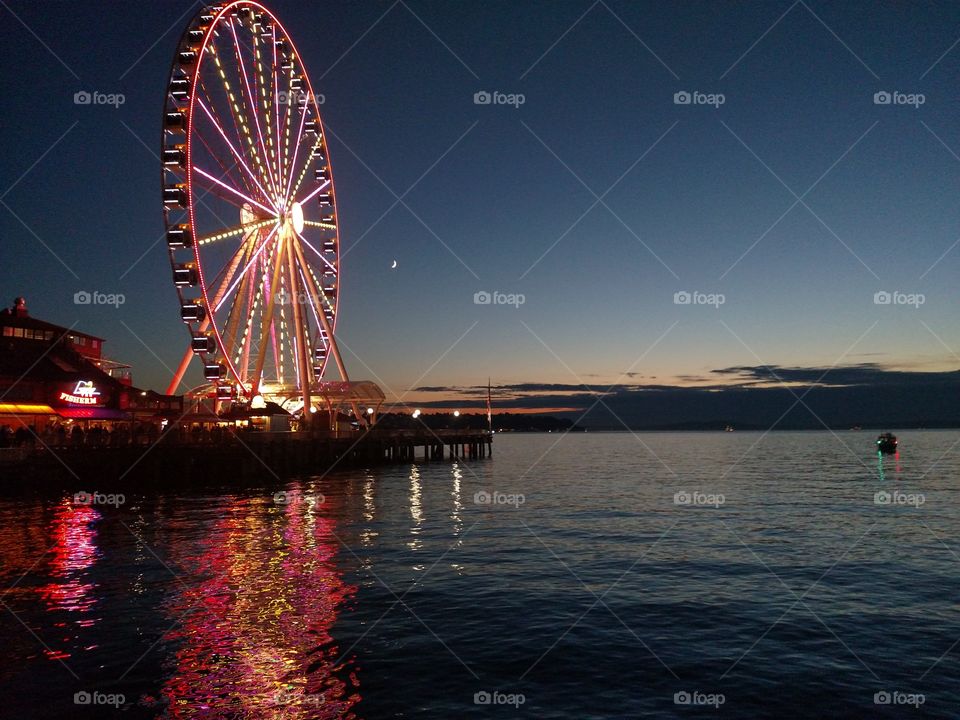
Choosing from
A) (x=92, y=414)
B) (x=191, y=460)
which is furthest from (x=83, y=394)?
(x=191, y=460)

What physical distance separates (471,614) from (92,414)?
46.1 m

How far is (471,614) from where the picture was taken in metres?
17.2

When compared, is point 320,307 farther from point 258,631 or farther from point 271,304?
point 258,631

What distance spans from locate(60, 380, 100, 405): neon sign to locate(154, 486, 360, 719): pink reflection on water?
3197 cm

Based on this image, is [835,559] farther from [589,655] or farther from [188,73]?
[188,73]

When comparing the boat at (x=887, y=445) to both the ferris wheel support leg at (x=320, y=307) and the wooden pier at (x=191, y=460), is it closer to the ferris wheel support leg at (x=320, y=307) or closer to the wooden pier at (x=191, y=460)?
the wooden pier at (x=191, y=460)

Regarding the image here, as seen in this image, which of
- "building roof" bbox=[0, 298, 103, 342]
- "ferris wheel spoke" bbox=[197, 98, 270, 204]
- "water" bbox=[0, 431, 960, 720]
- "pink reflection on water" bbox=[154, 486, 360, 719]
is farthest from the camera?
"building roof" bbox=[0, 298, 103, 342]

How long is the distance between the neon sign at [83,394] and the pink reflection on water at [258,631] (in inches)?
1259

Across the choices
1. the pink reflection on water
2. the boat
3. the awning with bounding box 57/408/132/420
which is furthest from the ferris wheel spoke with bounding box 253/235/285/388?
the boat

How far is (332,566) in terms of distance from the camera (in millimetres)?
22219

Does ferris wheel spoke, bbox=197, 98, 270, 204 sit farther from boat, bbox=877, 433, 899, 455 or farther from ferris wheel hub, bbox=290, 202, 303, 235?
boat, bbox=877, 433, 899, 455

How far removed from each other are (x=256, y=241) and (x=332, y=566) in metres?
30.0

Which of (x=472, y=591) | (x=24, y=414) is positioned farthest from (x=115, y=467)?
(x=472, y=591)

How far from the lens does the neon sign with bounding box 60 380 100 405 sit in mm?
53247
